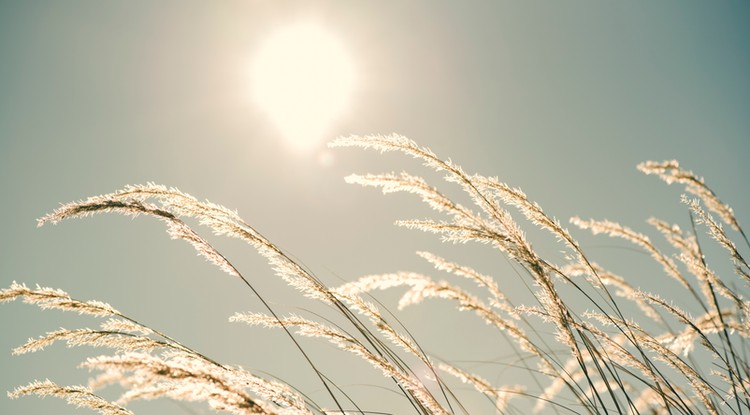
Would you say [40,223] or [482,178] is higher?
[482,178]

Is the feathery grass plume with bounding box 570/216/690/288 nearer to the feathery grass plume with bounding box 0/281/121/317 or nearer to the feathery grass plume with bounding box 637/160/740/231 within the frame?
the feathery grass plume with bounding box 637/160/740/231

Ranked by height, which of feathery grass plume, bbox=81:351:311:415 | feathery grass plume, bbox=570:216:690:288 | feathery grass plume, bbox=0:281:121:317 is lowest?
feathery grass plume, bbox=81:351:311:415

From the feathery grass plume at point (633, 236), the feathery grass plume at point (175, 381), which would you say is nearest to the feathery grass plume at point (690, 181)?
the feathery grass plume at point (633, 236)

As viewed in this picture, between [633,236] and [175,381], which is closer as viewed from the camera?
[175,381]

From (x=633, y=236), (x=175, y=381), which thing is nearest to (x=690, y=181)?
(x=633, y=236)

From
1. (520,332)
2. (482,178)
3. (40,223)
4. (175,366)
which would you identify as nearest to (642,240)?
(520,332)

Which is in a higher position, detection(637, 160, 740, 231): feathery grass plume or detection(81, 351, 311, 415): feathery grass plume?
detection(637, 160, 740, 231): feathery grass plume

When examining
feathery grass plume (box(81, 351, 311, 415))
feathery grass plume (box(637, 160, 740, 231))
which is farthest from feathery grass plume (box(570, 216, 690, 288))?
feathery grass plume (box(81, 351, 311, 415))

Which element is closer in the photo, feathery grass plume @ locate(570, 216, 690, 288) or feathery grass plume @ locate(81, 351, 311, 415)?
feathery grass plume @ locate(81, 351, 311, 415)

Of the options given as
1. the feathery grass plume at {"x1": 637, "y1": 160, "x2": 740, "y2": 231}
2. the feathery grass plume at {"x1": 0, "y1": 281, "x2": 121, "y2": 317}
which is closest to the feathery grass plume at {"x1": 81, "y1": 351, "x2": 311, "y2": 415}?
the feathery grass plume at {"x1": 0, "y1": 281, "x2": 121, "y2": 317}

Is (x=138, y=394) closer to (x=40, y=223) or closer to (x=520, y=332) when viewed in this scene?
(x=40, y=223)

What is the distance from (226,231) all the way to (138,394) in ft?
2.63

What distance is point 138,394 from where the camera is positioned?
42.9 inches

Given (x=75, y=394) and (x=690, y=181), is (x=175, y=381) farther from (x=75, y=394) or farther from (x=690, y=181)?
(x=690, y=181)
